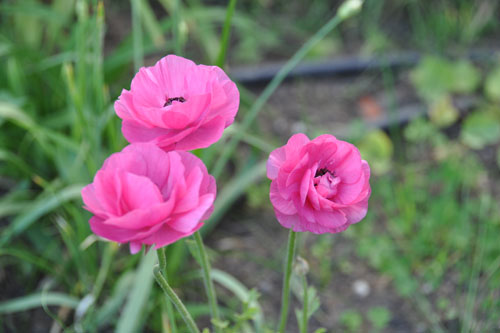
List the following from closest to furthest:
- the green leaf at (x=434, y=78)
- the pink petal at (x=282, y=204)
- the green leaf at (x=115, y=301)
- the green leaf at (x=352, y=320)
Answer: the pink petal at (x=282, y=204), the green leaf at (x=115, y=301), the green leaf at (x=352, y=320), the green leaf at (x=434, y=78)

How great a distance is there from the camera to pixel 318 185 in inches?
27.3

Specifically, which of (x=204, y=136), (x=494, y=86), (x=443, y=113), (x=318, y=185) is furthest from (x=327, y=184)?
(x=494, y=86)

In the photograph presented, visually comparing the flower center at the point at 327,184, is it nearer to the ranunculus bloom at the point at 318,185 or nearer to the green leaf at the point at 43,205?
the ranunculus bloom at the point at 318,185

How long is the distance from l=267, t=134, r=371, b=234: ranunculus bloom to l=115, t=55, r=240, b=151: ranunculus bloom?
0.34ft

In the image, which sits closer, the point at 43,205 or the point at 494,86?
the point at 43,205

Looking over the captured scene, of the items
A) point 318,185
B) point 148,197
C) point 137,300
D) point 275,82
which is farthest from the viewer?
point 275,82

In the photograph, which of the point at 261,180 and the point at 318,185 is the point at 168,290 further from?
the point at 261,180

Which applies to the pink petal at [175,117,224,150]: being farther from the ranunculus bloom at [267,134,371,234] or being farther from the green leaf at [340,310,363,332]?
the green leaf at [340,310,363,332]

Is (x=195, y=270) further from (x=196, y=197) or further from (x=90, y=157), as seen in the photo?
(x=196, y=197)

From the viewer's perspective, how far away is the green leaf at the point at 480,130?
6.84 ft

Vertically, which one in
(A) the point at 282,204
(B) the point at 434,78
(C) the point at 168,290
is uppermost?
(A) the point at 282,204

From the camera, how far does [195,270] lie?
1.64m

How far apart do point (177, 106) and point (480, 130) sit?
5.93 ft

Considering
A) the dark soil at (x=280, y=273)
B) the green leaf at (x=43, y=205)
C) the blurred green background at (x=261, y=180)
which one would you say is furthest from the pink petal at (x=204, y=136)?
the dark soil at (x=280, y=273)
